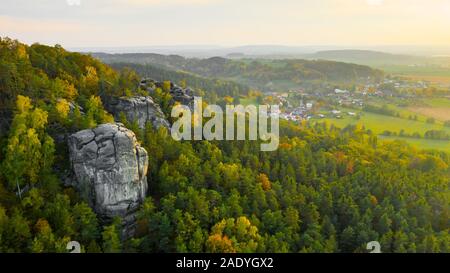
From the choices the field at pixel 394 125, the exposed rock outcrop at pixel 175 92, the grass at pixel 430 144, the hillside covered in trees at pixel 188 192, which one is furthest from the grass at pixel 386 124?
the exposed rock outcrop at pixel 175 92

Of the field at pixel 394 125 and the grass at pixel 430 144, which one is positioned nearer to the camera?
the grass at pixel 430 144

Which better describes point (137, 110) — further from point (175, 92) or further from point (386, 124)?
point (386, 124)

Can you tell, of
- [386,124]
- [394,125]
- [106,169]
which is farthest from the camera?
[386,124]

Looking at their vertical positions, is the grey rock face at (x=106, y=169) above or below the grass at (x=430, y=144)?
above

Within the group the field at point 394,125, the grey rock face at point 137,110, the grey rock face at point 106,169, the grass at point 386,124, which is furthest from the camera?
the grass at point 386,124

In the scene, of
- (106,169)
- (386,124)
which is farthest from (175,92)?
(386,124)

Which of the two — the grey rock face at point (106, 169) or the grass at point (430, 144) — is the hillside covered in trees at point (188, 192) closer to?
the grey rock face at point (106, 169)
